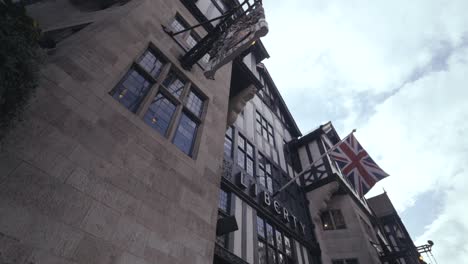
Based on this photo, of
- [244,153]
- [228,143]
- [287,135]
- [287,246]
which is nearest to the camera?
[287,246]

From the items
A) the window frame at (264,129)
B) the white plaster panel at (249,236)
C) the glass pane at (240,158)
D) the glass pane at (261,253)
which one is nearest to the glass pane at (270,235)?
the glass pane at (261,253)

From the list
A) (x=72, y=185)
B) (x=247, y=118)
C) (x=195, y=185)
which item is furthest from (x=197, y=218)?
(x=247, y=118)

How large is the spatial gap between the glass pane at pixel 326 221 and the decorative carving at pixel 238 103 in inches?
408

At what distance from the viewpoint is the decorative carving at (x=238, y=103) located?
12945 millimetres

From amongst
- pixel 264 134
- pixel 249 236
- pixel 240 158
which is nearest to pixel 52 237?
pixel 249 236

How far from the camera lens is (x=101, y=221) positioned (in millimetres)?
3887

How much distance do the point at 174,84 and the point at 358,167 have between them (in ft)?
40.4

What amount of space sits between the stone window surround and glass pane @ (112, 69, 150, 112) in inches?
3.5

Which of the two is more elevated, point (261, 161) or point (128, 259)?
point (261, 161)

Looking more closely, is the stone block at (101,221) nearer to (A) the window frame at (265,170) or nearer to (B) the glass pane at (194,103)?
(B) the glass pane at (194,103)

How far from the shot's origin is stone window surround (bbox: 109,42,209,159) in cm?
644

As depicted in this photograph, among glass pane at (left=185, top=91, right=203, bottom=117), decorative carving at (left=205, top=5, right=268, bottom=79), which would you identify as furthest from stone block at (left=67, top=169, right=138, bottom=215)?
decorative carving at (left=205, top=5, right=268, bottom=79)

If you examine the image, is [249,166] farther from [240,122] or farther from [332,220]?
[332,220]

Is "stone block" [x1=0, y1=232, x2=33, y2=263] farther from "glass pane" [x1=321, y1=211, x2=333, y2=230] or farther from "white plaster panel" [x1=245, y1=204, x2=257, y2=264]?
"glass pane" [x1=321, y1=211, x2=333, y2=230]
